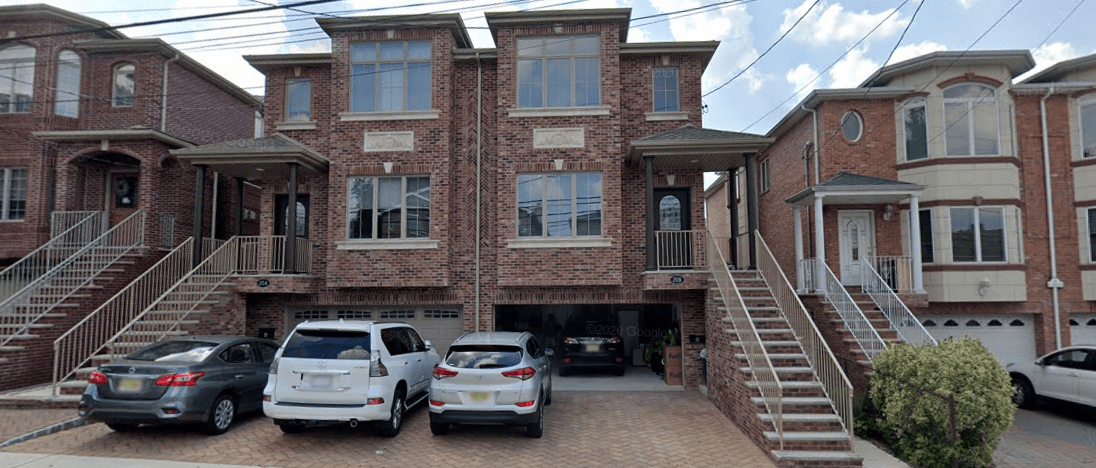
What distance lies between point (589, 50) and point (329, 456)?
10227mm

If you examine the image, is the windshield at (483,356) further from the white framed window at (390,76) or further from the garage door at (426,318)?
the white framed window at (390,76)

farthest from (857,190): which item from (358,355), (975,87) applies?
(358,355)

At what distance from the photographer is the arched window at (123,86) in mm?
16234

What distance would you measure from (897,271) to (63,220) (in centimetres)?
2176

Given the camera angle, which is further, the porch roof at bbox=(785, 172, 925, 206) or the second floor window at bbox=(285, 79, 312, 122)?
the second floor window at bbox=(285, 79, 312, 122)

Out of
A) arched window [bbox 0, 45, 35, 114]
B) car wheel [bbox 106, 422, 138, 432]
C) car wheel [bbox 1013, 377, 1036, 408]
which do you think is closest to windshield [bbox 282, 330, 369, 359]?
car wheel [bbox 106, 422, 138, 432]

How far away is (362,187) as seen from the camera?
525 inches

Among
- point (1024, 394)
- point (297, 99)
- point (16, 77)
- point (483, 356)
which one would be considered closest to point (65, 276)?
point (297, 99)

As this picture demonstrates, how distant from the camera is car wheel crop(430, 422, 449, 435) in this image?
8.02m

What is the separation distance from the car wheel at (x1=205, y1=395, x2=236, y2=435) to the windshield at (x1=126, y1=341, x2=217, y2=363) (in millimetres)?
715

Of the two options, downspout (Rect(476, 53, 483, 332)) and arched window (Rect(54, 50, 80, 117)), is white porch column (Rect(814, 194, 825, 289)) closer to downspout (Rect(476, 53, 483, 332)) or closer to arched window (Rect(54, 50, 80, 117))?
downspout (Rect(476, 53, 483, 332))

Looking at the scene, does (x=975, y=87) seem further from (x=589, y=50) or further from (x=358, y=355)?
(x=358, y=355)

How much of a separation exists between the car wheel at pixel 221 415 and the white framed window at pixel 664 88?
10779 millimetres

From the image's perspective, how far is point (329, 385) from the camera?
7.44m
